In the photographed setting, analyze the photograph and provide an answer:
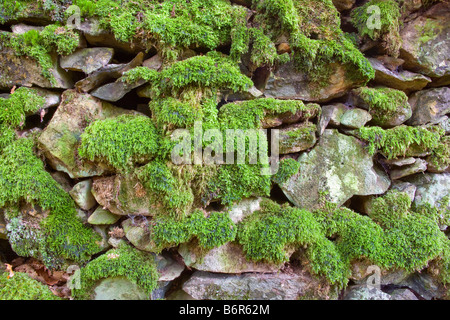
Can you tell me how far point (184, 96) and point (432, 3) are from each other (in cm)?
450

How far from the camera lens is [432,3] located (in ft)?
14.5

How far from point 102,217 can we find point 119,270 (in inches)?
30.3

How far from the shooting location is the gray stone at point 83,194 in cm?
364

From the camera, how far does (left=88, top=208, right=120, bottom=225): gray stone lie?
12.0 feet

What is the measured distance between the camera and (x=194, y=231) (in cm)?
336

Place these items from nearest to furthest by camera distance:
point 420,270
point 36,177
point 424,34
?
point 36,177 → point 420,270 → point 424,34

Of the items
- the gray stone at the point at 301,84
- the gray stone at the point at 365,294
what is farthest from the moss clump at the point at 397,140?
the gray stone at the point at 365,294

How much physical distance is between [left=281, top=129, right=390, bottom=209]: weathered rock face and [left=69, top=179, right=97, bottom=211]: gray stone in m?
2.78

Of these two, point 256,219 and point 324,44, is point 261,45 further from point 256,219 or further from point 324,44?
point 256,219

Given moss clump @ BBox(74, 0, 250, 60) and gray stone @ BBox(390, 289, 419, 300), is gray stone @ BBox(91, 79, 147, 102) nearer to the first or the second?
moss clump @ BBox(74, 0, 250, 60)

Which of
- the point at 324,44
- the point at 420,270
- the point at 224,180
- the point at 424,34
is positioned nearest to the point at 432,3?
the point at 424,34

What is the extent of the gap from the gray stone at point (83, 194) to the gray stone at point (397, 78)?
4750 mm
